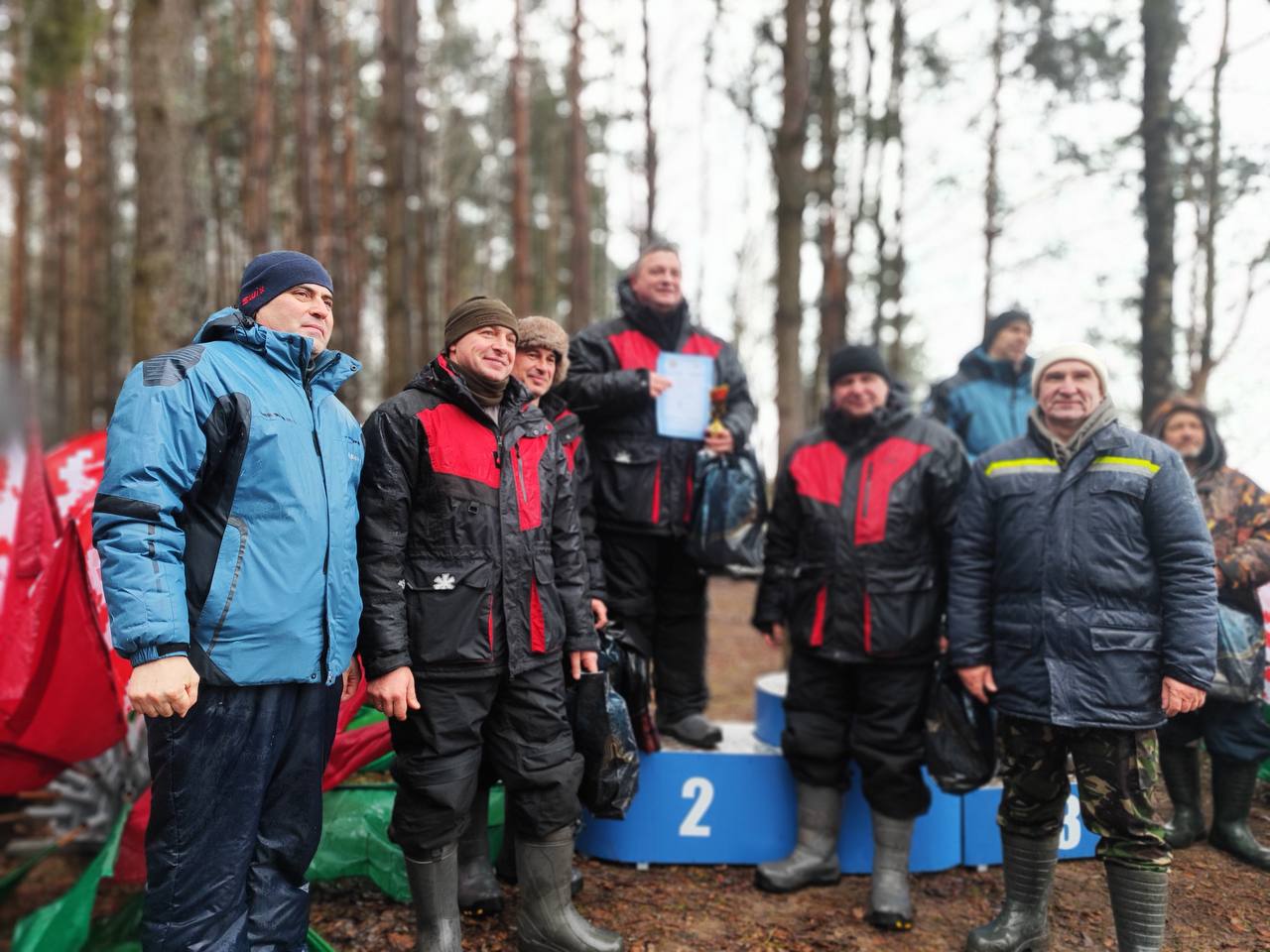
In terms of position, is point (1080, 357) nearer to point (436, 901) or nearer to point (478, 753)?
point (478, 753)

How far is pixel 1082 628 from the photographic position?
2.86m

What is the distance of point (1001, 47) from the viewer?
10406 millimetres

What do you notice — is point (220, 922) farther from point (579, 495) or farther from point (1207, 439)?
point (1207, 439)

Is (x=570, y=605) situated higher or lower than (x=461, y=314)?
lower

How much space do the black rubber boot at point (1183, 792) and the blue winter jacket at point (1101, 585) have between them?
77 cm

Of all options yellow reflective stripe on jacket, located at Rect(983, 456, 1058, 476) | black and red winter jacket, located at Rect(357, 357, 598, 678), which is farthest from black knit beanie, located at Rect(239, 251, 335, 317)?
yellow reflective stripe on jacket, located at Rect(983, 456, 1058, 476)

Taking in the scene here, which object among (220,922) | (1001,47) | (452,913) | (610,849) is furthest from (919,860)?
(1001,47)

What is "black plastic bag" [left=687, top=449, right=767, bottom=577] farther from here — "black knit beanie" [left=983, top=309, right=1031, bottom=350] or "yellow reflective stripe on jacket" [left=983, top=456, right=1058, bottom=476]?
"black knit beanie" [left=983, top=309, right=1031, bottom=350]

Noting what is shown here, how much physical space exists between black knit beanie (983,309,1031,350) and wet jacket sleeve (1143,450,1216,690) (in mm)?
1786

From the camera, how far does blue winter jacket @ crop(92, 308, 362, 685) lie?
2.13 m

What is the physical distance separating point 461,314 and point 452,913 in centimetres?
200

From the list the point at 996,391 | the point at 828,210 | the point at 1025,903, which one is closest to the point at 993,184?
the point at 828,210

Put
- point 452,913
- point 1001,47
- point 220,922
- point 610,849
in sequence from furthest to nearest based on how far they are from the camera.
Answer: point 1001,47, point 610,849, point 452,913, point 220,922

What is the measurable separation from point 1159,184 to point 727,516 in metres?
3.61
